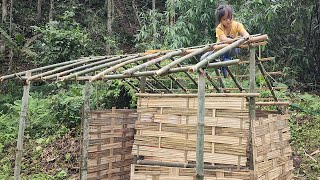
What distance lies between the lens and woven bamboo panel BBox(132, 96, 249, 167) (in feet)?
12.1

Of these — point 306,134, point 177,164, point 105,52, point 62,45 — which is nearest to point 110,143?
point 177,164

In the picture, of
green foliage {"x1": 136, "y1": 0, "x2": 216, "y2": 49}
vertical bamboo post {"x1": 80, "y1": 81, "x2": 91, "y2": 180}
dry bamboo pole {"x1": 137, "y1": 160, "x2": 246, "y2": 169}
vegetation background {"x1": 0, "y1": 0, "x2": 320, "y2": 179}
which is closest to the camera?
dry bamboo pole {"x1": 137, "y1": 160, "x2": 246, "y2": 169}

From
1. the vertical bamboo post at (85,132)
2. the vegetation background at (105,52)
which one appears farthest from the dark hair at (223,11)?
the vegetation background at (105,52)

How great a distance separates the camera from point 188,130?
4039mm

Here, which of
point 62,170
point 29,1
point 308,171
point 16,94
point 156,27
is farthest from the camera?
point 29,1

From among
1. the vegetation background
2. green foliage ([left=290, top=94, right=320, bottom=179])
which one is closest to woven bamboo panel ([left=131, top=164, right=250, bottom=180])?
the vegetation background

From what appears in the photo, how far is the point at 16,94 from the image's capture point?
375 inches

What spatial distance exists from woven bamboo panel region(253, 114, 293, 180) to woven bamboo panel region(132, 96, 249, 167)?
23 cm

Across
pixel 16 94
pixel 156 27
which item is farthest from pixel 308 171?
pixel 16 94

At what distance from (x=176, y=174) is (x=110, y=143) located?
4.42 ft

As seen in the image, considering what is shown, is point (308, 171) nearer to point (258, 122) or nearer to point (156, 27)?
point (258, 122)

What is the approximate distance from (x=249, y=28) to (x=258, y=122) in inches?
239

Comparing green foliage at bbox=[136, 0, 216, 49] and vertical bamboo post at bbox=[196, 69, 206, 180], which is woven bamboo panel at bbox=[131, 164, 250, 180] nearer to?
vertical bamboo post at bbox=[196, 69, 206, 180]

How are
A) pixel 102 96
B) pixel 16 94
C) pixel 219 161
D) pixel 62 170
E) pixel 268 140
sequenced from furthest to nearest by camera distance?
pixel 16 94 → pixel 102 96 → pixel 62 170 → pixel 268 140 → pixel 219 161
